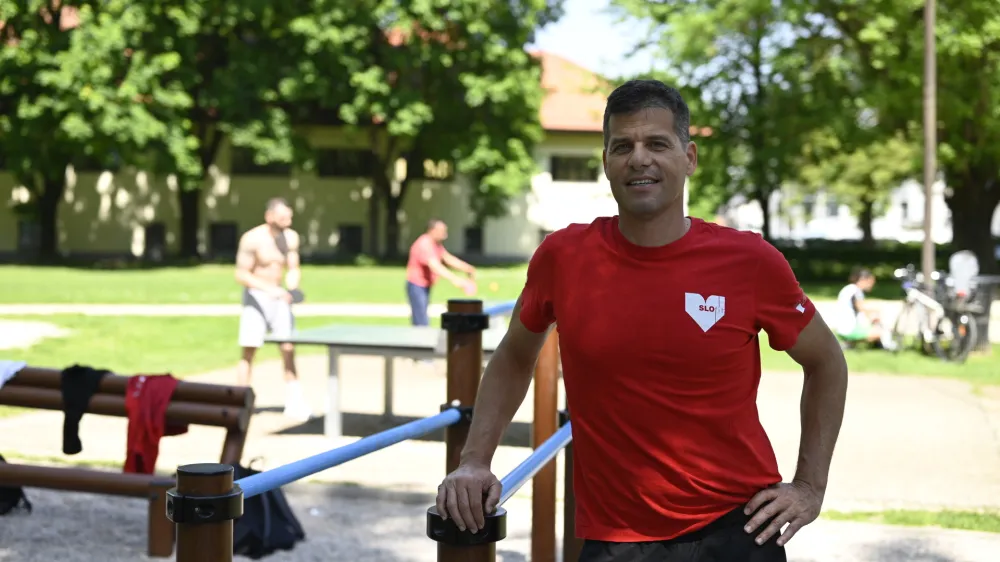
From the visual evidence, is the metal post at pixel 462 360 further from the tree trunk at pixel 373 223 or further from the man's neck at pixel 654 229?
the tree trunk at pixel 373 223

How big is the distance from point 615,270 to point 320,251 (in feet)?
157

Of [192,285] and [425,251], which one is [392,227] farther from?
[425,251]

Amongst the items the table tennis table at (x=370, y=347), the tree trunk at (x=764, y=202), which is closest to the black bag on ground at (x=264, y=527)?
the table tennis table at (x=370, y=347)

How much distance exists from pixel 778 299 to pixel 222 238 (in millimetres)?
48703

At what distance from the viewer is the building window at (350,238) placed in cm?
5006

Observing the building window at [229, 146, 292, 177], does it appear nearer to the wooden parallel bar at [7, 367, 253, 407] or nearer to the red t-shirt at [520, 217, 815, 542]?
the wooden parallel bar at [7, 367, 253, 407]

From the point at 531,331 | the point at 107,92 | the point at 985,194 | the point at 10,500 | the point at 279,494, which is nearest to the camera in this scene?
the point at 531,331

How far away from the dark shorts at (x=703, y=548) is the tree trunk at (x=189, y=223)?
44936mm

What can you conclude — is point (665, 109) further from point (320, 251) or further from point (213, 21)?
point (320, 251)

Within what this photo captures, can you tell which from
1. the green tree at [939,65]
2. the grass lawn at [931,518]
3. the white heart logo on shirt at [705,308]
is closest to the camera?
the white heart logo on shirt at [705,308]

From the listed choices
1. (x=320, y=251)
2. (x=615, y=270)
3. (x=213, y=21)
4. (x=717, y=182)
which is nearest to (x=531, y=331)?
(x=615, y=270)

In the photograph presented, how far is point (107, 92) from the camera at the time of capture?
37.8 meters

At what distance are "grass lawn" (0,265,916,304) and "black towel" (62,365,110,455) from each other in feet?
50.2

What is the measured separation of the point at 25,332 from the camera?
57.8ft
